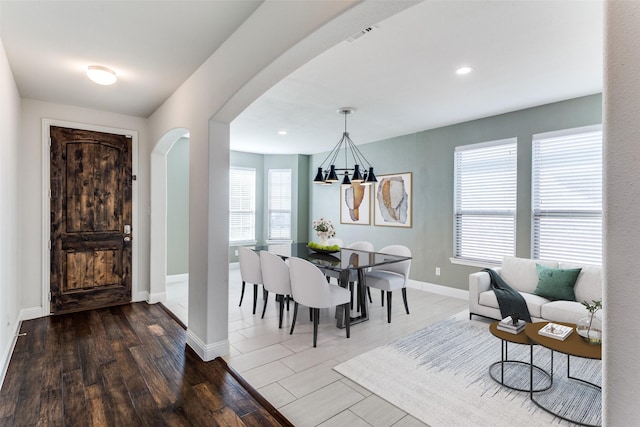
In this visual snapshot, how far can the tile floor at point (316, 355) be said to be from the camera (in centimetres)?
217

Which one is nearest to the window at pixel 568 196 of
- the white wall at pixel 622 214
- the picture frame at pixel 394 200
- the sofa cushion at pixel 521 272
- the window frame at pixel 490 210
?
the window frame at pixel 490 210

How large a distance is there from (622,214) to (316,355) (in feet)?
8.90

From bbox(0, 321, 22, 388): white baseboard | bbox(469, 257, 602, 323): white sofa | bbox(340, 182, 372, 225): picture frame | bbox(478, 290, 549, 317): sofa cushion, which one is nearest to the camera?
bbox(0, 321, 22, 388): white baseboard

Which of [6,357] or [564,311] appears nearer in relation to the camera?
[6,357]

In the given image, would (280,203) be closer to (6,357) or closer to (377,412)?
(6,357)

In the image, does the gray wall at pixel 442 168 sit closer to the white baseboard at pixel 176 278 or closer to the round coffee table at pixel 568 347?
the round coffee table at pixel 568 347

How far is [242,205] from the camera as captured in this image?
24.1 ft

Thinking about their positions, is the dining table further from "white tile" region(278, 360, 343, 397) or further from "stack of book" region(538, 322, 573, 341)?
"stack of book" region(538, 322, 573, 341)

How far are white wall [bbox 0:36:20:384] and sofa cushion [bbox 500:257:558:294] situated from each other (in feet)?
16.6

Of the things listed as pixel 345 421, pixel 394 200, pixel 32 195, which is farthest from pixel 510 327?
pixel 32 195

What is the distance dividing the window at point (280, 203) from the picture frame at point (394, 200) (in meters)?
2.31

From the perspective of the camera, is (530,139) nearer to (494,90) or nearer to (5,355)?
(494,90)

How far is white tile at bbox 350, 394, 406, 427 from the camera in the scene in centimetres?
209

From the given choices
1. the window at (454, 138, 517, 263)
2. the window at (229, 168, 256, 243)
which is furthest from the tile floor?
the window at (229, 168, 256, 243)
